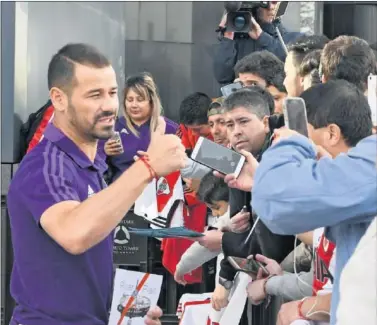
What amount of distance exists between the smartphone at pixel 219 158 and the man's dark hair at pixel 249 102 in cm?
75

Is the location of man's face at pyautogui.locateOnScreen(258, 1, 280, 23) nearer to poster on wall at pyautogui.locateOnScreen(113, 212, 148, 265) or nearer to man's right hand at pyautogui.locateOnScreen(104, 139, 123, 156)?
man's right hand at pyautogui.locateOnScreen(104, 139, 123, 156)

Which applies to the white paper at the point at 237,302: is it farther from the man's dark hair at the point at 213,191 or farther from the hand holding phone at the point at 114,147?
the hand holding phone at the point at 114,147

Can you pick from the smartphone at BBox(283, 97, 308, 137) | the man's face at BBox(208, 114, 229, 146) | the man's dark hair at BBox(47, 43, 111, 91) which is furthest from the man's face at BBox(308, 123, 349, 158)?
the man's face at BBox(208, 114, 229, 146)

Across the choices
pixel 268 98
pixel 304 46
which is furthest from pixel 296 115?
pixel 304 46

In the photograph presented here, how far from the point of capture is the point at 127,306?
5055 mm

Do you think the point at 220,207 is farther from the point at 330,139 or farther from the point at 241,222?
the point at 330,139

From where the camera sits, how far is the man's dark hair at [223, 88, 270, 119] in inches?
207

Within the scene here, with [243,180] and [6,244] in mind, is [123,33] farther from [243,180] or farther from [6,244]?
[243,180]

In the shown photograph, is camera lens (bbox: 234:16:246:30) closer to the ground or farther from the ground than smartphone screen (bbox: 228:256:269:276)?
farther from the ground

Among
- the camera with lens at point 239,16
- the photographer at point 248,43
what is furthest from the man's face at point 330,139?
the photographer at point 248,43

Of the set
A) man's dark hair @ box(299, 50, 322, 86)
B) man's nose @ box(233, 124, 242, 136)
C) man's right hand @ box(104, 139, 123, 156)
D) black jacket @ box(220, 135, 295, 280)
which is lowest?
black jacket @ box(220, 135, 295, 280)

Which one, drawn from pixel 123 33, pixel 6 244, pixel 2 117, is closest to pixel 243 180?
pixel 6 244

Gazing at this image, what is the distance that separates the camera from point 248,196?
5141 millimetres

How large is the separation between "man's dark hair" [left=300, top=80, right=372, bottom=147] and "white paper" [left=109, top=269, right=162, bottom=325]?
1812 millimetres
